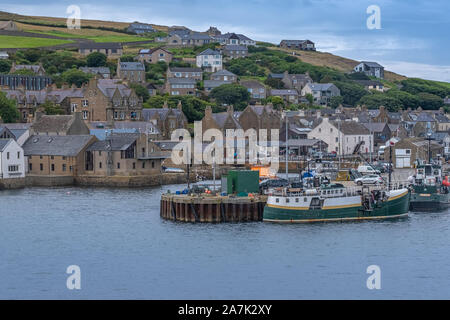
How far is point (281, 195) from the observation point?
2261 inches

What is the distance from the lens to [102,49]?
183500 millimetres

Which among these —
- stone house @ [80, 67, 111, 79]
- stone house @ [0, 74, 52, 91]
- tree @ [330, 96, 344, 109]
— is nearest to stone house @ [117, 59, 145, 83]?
stone house @ [80, 67, 111, 79]

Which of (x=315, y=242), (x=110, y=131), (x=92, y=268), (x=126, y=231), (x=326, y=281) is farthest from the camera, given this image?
(x=110, y=131)

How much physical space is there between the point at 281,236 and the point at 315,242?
2538 mm

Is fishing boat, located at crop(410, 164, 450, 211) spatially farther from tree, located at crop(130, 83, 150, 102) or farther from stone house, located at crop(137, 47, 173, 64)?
stone house, located at crop(137, 47, 173, 64)

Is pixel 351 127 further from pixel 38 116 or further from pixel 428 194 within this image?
pixel 428 194

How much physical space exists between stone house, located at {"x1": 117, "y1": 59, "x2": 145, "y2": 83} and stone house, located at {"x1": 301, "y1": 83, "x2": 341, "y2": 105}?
32082 mm

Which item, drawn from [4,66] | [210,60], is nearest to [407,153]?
[4,66]

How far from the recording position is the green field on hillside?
185750 mm

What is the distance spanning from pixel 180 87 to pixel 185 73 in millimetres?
15631
